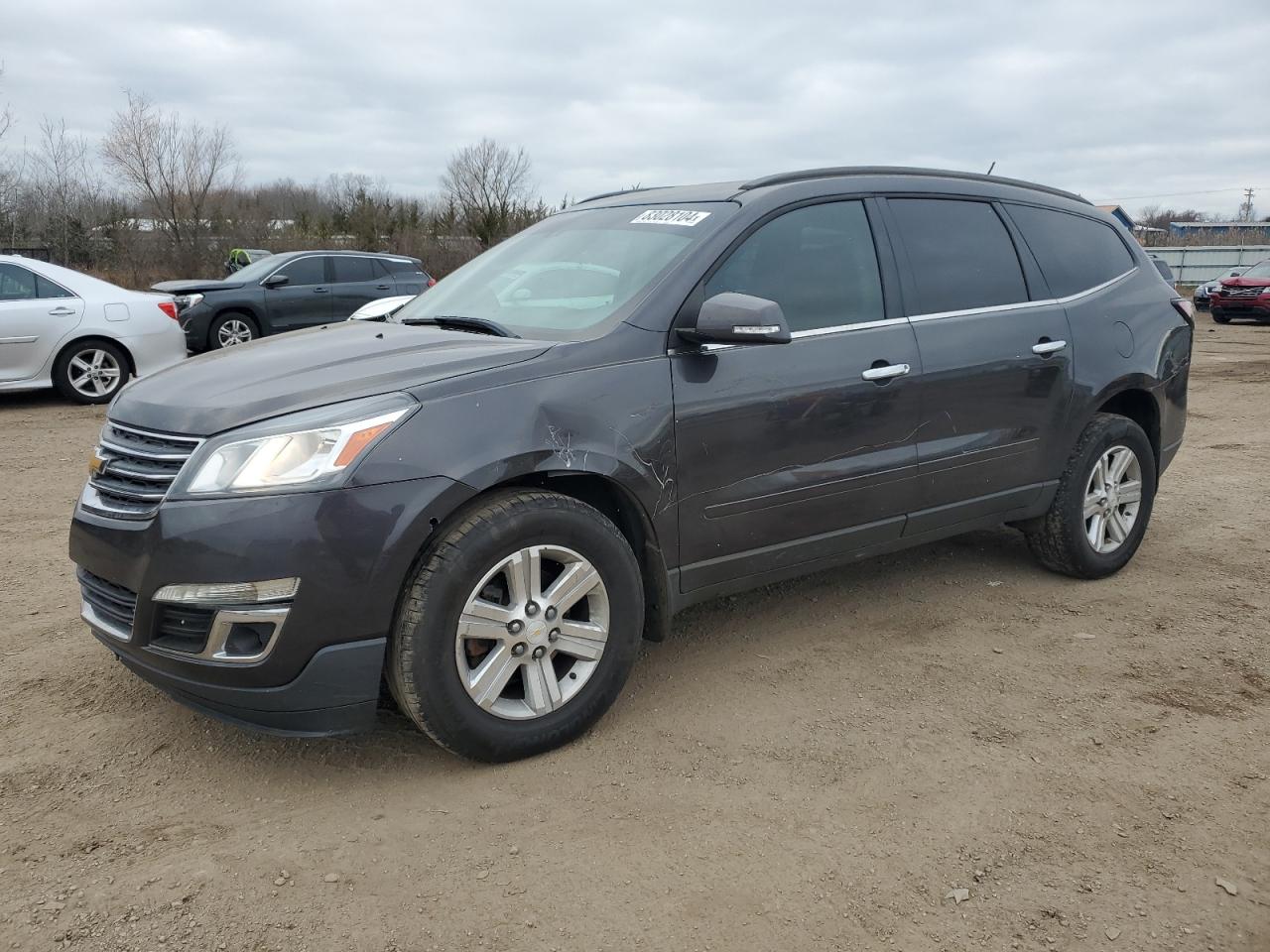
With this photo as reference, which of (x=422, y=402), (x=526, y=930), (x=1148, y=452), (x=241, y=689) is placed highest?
(x=422, y=402)

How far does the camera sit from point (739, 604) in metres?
4.46

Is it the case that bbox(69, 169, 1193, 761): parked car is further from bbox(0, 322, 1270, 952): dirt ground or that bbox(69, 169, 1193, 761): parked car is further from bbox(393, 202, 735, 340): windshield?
bbox(0, 322, 1270, 952): dirt ground

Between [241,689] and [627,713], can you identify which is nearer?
[241,689]

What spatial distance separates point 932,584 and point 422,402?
2820 mm

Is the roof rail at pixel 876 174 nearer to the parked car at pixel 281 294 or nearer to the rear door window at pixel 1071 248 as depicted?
the rear door window at pixel 1071 248

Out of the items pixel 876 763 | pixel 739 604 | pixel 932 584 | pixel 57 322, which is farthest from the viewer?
pixel 57 322

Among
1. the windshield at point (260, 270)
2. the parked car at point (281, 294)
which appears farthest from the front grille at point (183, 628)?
the windshield at point (260, 270)

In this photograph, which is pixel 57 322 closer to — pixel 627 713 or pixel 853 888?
pixel 627 713

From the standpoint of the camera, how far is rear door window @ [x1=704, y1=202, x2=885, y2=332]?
11.7 feet

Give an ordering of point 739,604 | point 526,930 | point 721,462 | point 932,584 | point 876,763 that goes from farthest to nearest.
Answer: point 932,584
point 739,604
point 721,462
point 876,763
point 526,930

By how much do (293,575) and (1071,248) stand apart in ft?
12.2

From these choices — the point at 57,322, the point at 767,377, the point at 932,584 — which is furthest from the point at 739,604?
the point at 57,322

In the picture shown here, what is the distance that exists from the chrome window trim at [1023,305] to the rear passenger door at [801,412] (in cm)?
15

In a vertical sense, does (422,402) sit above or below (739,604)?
above
